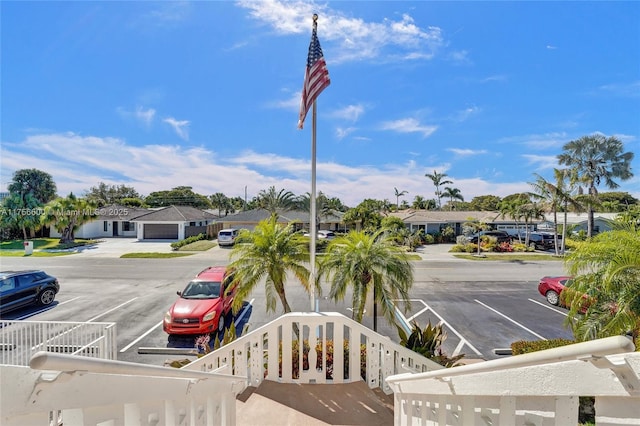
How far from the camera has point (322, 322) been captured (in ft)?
14.9

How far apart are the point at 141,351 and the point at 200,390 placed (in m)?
7.56

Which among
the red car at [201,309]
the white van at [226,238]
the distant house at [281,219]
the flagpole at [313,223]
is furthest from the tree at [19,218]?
the flagpole at [313,223]

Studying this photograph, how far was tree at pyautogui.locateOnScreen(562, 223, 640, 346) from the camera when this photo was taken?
4785mm

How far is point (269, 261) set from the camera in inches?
294

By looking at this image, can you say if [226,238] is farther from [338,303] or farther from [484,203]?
[484,203]

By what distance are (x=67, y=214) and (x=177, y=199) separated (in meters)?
42.2

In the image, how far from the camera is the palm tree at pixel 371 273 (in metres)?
6.82

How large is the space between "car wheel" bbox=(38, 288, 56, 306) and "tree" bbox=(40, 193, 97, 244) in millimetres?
22510

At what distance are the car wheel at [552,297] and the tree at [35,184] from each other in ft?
200

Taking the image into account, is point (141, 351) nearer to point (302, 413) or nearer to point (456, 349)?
point (302, 413)

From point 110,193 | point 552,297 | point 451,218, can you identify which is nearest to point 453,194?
point 451,218

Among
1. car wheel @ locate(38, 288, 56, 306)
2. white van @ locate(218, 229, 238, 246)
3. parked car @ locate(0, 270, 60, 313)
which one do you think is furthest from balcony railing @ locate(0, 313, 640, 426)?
white van @ locate(218, 229, 238, 246)

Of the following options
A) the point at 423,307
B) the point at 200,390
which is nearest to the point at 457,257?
the point at 423,307

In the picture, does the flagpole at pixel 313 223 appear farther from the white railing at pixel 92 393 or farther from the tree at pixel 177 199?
the tree at pixel 177 199
